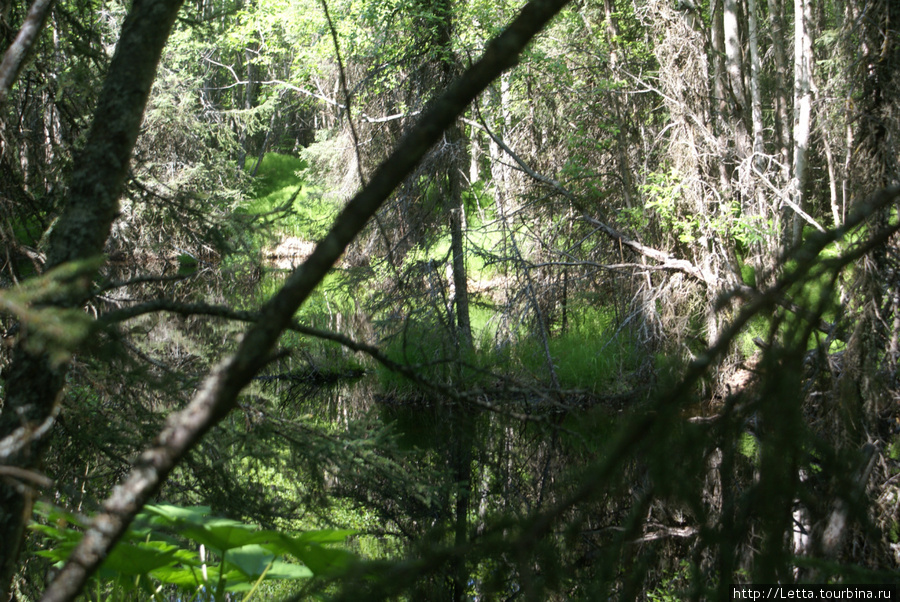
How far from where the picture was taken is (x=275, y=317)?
1079 mm

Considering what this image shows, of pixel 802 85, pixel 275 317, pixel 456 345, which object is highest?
pixel 802 85

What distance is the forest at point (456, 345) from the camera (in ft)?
3.81

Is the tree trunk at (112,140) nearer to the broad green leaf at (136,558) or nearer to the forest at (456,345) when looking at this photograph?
the forest at (456,345)

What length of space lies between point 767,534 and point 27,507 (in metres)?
1.42

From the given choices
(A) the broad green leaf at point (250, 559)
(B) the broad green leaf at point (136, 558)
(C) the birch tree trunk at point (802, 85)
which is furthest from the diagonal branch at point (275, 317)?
(C) the birch tree trunk at point (802, 85)

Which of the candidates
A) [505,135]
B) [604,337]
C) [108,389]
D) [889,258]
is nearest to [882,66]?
[889,258]

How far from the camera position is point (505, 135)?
991 cm

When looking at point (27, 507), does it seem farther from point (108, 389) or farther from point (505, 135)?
point (505, 135)

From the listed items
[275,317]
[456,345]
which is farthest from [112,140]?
[456,345]

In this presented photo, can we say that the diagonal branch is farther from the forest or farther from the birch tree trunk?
the birch tree trunk

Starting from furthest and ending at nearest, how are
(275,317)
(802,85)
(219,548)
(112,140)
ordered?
(802,85) → (112,140) → (219,548) → (275,317)

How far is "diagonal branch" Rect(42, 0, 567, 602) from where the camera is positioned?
107cm

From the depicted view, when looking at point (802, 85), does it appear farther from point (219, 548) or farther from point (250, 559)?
→ point (219, 548)

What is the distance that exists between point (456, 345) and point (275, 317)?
5423 millimetres
